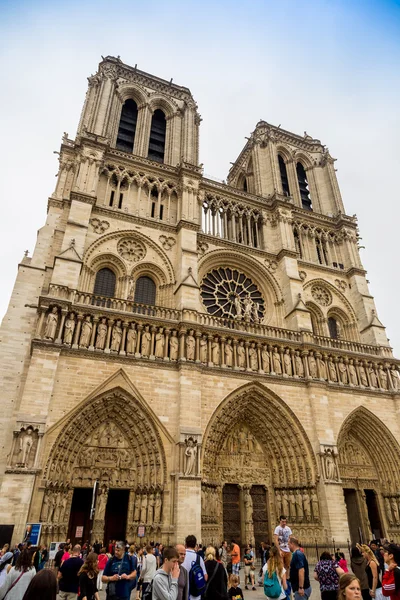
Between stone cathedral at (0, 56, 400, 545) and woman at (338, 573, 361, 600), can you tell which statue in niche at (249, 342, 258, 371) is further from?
woman at (338, 573, 361, 600)

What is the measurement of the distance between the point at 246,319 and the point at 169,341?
458 centimetres

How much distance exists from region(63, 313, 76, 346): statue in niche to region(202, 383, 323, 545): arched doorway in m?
5.74

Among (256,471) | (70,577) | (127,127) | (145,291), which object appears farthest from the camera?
(127,127)

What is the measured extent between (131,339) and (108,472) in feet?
14.6

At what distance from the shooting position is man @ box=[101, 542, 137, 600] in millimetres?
4793

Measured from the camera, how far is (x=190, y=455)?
1241 cm

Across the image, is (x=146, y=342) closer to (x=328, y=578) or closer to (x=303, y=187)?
(x=328, y=578)

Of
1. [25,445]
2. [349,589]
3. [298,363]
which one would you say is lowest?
[349,589]

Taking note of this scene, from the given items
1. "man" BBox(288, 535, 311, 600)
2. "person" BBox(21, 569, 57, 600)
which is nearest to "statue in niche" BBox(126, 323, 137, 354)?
"man" BBox(288, 535, 311, 600)

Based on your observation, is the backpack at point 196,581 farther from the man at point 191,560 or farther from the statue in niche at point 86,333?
the statue in niche at point 86,333

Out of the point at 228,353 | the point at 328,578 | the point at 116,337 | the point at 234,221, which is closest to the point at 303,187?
the point at 234,221

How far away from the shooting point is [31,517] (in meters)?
10.5

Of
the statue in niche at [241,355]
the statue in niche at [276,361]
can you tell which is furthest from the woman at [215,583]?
the statue in niche at [276,361]

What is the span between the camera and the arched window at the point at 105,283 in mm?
16344
